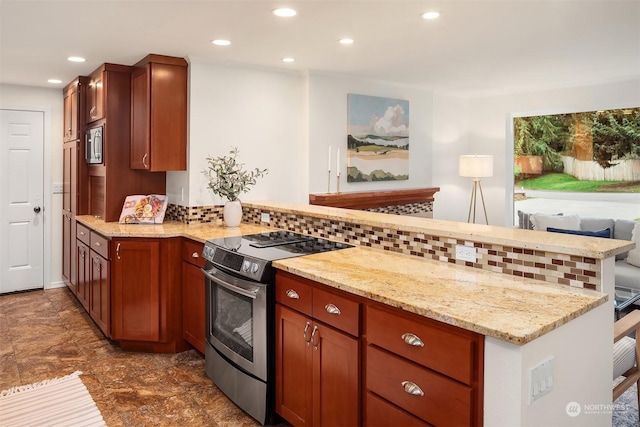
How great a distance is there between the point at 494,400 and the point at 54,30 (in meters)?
3.29

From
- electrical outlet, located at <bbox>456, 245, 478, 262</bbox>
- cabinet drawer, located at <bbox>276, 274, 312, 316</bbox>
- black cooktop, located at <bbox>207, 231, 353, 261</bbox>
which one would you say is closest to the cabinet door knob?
cabinet drawer, located at <bbox>276, 274, 312, 316</bbox>

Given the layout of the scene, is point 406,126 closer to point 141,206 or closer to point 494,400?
point 141,206

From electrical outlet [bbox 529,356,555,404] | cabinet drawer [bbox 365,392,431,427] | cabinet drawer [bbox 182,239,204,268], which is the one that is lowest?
cabinet drawer [bbox 365,392,431,427]

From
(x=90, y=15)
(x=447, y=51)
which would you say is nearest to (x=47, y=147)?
(x=90, y=15)

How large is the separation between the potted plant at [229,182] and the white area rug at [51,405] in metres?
1.55

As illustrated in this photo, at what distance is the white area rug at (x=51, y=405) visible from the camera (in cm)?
258

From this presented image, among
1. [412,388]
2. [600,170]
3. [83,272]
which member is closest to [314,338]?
[412,388]

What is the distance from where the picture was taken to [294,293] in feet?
7.54

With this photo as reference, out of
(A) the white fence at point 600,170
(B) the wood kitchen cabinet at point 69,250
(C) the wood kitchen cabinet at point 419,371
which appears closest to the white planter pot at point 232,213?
(B) the wood kitchen cabinet at point 69,250

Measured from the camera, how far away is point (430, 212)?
5.55 metres

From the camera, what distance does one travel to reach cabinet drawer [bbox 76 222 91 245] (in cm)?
412

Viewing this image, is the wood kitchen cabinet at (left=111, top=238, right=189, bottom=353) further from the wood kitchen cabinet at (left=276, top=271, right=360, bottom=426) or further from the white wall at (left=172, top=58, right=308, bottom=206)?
the wood kitchen cabinet at (left=276, top=271, right=360, bottom=426)

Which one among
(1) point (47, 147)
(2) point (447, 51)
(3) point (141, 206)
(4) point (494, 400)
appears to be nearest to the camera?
(4) point (494, 400)

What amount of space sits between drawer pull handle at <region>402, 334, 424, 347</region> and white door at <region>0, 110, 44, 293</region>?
4.88m
